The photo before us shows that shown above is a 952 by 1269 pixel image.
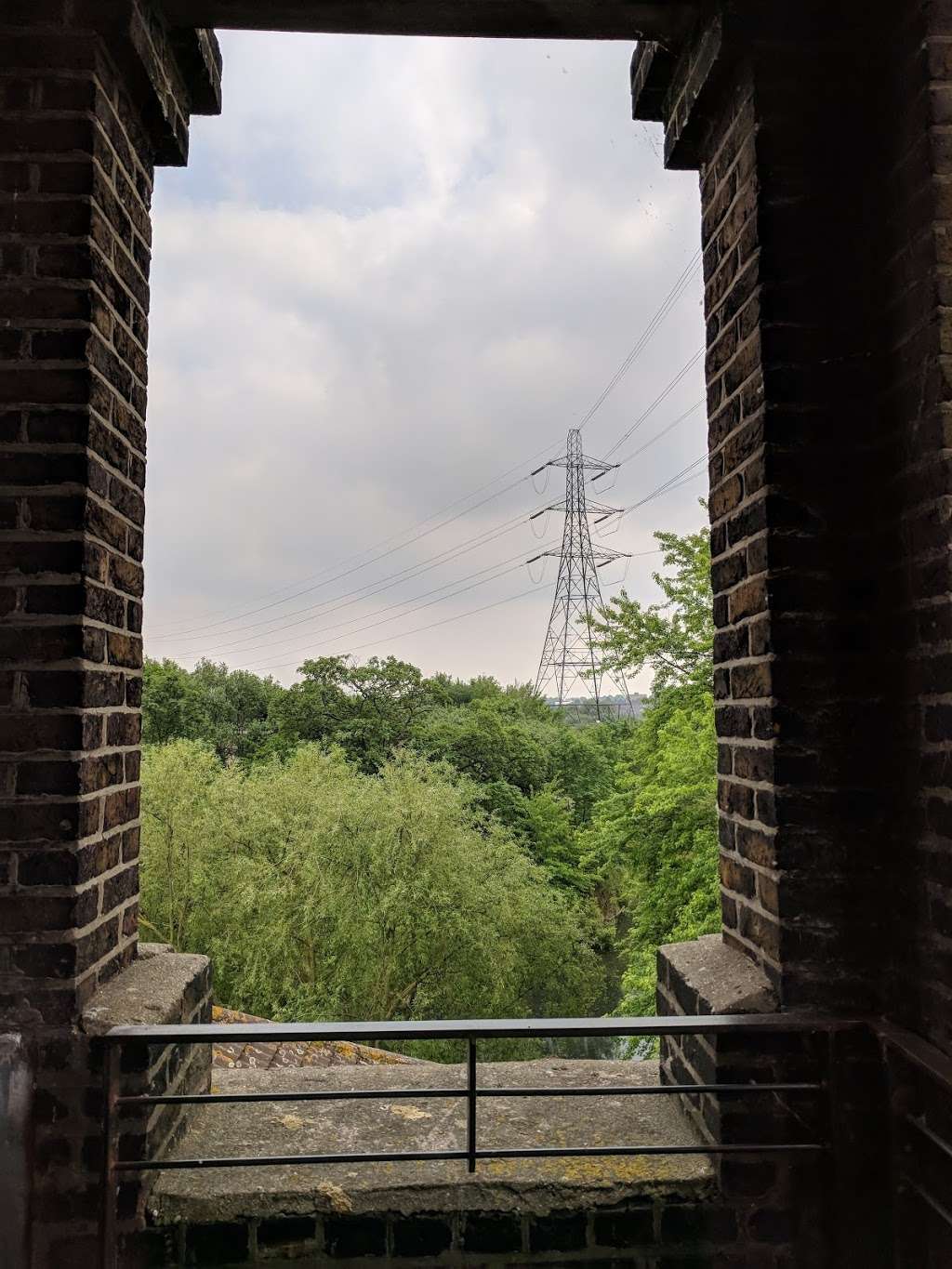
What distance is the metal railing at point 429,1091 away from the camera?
55.6 inches

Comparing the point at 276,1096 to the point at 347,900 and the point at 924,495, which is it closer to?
the point at 924,495

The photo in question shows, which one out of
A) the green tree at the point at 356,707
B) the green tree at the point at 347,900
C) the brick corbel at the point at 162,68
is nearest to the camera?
the brick corbel at the point at 162,68

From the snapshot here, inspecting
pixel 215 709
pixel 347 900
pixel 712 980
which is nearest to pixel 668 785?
pixel 347 900

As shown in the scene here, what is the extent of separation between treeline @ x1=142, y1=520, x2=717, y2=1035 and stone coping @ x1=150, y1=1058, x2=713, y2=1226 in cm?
998

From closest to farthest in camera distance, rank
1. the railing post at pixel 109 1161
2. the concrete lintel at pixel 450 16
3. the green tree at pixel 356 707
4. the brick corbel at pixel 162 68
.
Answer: the railing post at pixel 109 1161 < the brick corbel at pixel 162 68 < the concrete lintel at pixel 450 16 < the green tree at pixel 356 707

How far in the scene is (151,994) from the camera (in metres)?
1.54

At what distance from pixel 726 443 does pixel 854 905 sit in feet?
2.99

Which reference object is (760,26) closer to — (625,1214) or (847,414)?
(847,414)

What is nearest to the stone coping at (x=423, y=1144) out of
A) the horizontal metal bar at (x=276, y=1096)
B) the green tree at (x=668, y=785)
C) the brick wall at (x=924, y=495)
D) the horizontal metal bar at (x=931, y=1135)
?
the horizontal metal bar at (x=276, y=1096)

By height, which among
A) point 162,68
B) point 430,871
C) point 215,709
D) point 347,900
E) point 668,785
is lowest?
point 347,900

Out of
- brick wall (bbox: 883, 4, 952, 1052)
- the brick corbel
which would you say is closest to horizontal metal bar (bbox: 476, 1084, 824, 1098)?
brick wall (bbox: 883, 4, 952, 1052)

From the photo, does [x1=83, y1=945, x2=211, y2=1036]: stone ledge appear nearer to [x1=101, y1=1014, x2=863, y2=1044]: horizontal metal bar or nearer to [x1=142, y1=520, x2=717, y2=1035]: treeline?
[x1=101, y1=1014, x2=863, y2=1044]: horizontal metal bar

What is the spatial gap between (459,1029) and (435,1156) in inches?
8.4

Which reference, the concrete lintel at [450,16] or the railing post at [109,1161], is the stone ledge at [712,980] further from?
the concrete lintel at [450,16]
